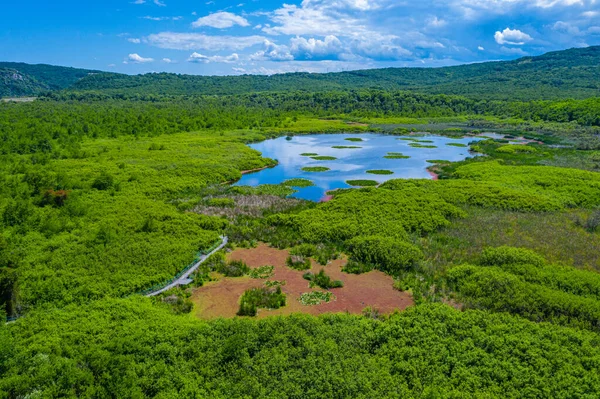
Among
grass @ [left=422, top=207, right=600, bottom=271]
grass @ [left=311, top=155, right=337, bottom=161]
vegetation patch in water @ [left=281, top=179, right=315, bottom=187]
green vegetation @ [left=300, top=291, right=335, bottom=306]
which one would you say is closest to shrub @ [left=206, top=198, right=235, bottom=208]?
vegetation patch in water @ [left=281, top=179, right=315, bottom=187]

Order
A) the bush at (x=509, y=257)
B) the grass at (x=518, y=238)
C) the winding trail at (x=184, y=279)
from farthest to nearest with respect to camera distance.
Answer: the grass at (x=518, y=238), the bush at (x=509, y=257), the winding trail at (x=184, y=279)

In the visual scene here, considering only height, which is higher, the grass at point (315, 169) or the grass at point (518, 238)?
the grass at point (315, 169)

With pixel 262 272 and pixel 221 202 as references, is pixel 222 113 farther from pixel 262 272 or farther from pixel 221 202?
pixel 262 272

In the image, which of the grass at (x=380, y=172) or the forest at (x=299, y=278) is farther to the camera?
the grass at (x=380, y=172)

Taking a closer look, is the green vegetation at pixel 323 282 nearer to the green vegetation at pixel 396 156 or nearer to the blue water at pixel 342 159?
the blue water at pixel 342 159


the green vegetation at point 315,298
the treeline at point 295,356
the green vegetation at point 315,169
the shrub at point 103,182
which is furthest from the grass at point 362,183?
the treeline at point 295,356

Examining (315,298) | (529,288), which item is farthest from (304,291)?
(529,288)

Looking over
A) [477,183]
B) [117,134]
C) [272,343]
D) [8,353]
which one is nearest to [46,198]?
[8,353]

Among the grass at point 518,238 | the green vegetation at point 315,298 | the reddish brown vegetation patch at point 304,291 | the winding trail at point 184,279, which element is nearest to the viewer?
the reddish brown vegetation patch at point 304,291
